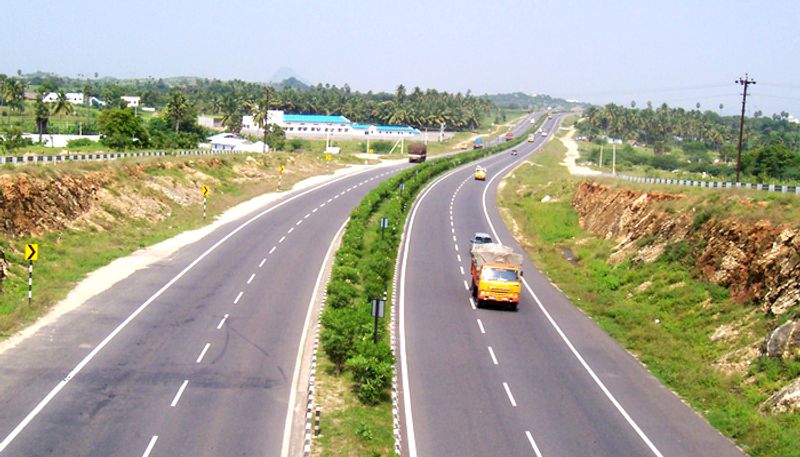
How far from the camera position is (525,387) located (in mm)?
24188

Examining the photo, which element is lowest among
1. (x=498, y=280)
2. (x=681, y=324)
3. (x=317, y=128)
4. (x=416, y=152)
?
(x=681, y=324)

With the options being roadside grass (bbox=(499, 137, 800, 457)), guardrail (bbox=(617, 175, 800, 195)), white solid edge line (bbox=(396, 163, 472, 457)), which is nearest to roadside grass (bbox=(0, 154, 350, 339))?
white solid edge line (bbox=(396, 163, 472, 457))

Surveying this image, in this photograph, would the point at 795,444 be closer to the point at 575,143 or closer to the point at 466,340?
the point at 466,340

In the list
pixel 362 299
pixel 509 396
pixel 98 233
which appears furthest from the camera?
pixel 98 233

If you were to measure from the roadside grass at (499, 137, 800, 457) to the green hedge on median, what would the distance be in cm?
968

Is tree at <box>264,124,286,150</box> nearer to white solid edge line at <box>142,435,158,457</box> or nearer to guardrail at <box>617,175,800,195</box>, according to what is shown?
guardrail at <box>617,175,800,195</box>

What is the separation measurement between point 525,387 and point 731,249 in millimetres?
14938

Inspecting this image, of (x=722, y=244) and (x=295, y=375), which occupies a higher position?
(x=722, y=244)

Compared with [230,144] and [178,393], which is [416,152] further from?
[178,393]

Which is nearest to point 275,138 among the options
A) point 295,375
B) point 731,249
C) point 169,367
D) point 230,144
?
point 230,144

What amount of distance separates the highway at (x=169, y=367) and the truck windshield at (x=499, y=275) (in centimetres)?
818

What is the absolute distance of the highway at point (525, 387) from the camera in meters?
20.0

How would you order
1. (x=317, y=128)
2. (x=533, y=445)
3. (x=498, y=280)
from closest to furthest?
(x=533, y=445)
(x=498, y=280)
(x=317, y=128)

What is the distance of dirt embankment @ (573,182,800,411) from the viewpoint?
84.0 feet
